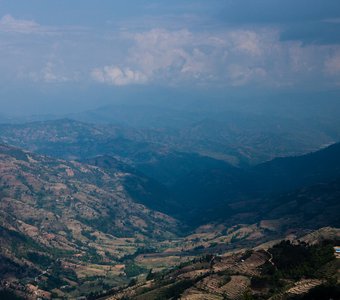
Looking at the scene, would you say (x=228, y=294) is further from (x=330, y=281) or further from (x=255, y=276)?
(x=330, y=281)

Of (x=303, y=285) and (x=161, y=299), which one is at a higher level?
(x=303, y=285)

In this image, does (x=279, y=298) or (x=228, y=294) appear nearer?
(x=279, y=298)

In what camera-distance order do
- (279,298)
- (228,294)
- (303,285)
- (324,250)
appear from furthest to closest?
1. (324,250)
2. (228,294)
3. (303,285)
4. (279,298)

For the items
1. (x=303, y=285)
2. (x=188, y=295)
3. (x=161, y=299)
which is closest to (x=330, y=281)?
(x=303, y=285)

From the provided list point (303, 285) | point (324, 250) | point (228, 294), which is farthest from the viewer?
point (324, 250)

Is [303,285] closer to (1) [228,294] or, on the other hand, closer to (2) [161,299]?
(1) [228,294]

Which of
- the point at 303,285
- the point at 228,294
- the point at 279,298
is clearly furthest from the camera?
the point at 228,294

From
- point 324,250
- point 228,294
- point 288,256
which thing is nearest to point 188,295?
point 228,294

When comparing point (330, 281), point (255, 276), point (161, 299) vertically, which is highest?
point (330, 281)

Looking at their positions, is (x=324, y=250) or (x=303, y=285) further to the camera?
(x=324, y=250)
